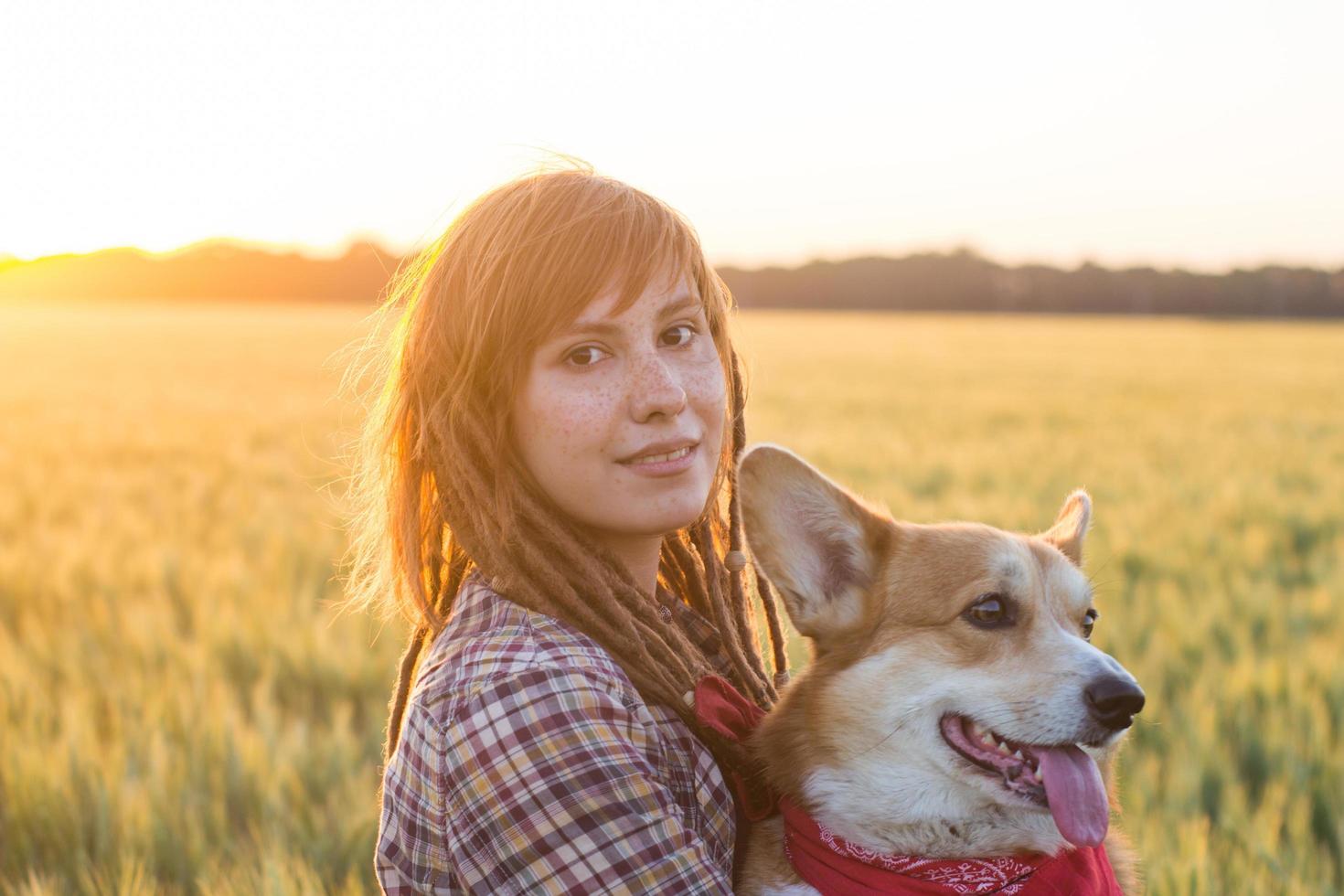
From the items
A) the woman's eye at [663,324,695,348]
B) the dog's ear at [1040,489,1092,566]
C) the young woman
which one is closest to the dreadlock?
the young woman

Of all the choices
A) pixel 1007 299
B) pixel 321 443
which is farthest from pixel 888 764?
pixel 1007 299

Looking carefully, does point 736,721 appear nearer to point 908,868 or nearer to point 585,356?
point 908,868

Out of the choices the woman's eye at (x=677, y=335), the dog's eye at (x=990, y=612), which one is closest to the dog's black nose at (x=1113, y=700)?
the dog's eye at (x=990, y=612)

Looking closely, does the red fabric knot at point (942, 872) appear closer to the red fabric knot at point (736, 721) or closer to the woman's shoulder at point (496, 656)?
the red fabric knot at point (736, 721)

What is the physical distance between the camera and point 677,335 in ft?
8.82

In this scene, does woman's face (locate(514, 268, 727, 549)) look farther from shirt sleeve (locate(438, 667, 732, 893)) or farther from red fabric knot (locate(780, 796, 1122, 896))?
red fabric knot (locate(780, 796, 1122, 896))

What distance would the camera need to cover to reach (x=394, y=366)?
2.75m

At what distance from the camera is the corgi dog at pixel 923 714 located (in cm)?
249

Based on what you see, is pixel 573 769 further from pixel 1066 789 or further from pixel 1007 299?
pixel 1007 299

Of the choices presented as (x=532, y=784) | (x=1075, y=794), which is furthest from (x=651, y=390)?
(x=1075, y=794)

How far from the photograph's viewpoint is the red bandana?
238 cm

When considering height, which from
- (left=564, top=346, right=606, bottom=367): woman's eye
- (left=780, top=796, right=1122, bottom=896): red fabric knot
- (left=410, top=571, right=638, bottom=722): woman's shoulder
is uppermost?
(left=564, top=346, right=606, bottom=367): woman's eye

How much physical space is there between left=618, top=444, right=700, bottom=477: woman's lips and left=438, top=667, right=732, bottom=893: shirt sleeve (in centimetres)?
59

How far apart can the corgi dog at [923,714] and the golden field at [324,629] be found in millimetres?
980
